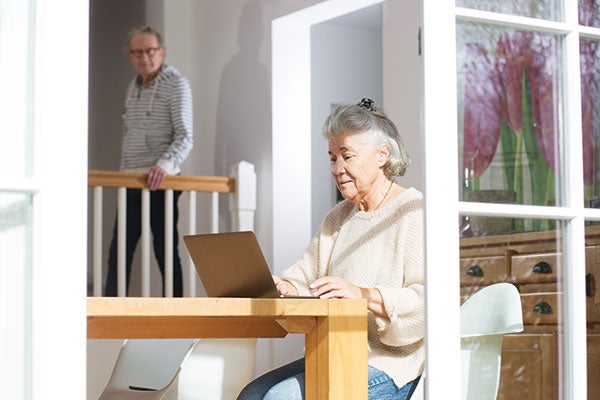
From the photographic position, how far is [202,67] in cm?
662

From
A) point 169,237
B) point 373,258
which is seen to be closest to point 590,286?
point 373,258

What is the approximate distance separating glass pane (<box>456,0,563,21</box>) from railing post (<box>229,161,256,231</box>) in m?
3.11

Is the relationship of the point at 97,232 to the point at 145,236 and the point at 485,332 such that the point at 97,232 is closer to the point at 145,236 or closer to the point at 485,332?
the point at 145,236

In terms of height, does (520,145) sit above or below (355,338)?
above

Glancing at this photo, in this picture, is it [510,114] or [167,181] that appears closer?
[510,114]

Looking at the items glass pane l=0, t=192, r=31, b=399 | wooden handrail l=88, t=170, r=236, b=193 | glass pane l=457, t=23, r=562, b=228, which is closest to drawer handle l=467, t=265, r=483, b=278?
glass pane l=457, t=23, r=562, b=228

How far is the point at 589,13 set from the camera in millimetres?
2650

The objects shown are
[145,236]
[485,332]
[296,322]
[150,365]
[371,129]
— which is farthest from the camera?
[145,236]

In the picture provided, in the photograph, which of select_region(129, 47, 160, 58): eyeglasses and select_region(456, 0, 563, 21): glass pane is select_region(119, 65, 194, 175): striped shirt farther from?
select_region(456, 0, 563, 21): glass pane

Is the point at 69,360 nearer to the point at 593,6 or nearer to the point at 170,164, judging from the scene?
the point at 593,6

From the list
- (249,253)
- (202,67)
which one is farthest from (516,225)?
(202,67)

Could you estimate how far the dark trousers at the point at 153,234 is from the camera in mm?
5523

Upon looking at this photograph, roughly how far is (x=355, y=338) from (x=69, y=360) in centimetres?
76

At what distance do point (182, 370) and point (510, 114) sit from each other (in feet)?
4.81
